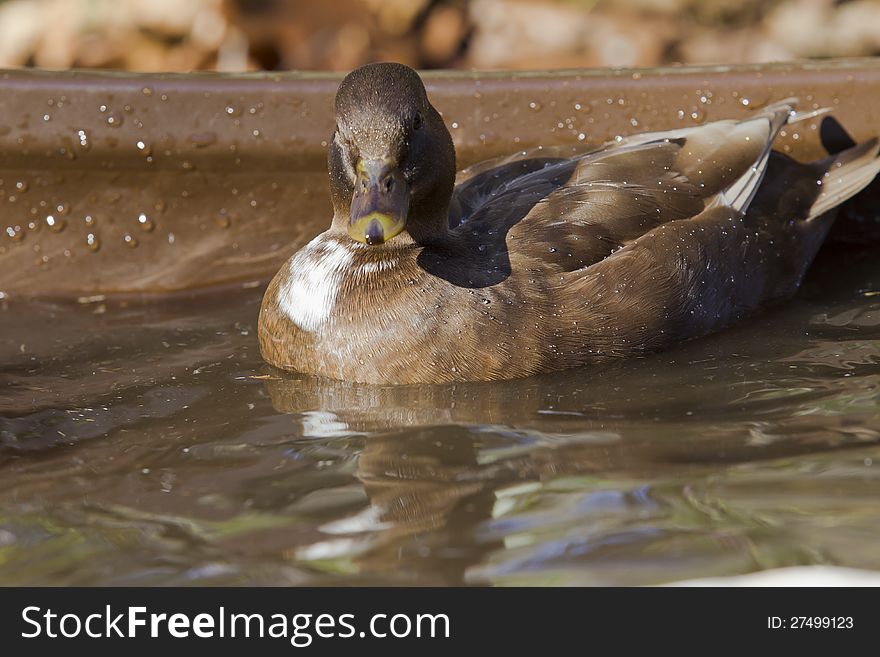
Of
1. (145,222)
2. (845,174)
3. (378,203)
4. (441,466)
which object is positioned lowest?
(441,466)

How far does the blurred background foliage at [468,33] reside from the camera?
7934mm

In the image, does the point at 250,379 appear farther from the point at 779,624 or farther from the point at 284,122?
the point at 779,624

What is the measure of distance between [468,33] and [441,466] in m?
5.20

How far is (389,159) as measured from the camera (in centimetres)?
417

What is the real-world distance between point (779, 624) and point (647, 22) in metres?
6.06

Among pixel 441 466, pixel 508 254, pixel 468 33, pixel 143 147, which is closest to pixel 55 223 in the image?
pixel 143 147

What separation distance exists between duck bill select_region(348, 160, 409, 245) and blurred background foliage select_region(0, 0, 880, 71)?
391 cm

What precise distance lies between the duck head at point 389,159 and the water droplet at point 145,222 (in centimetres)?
136

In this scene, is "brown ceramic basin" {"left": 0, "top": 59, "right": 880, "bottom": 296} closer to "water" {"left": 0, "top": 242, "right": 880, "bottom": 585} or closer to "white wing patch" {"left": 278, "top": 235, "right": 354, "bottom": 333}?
"water" {"left": 0, "top": 242, "right": 880, "bottom": 585}

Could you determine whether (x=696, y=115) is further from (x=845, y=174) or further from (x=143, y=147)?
(x=143, y=147)

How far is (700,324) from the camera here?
475 centimetres

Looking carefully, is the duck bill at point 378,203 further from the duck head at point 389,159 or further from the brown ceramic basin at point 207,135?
the brown ceramic basin at point 207,135

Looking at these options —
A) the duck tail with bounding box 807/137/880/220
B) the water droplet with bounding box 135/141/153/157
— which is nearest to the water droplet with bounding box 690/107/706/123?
the duck tail with bounding box 807/137/880/220

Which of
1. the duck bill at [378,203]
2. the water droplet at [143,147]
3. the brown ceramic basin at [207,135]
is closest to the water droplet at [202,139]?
the brown ceramic basin at [207,135]
